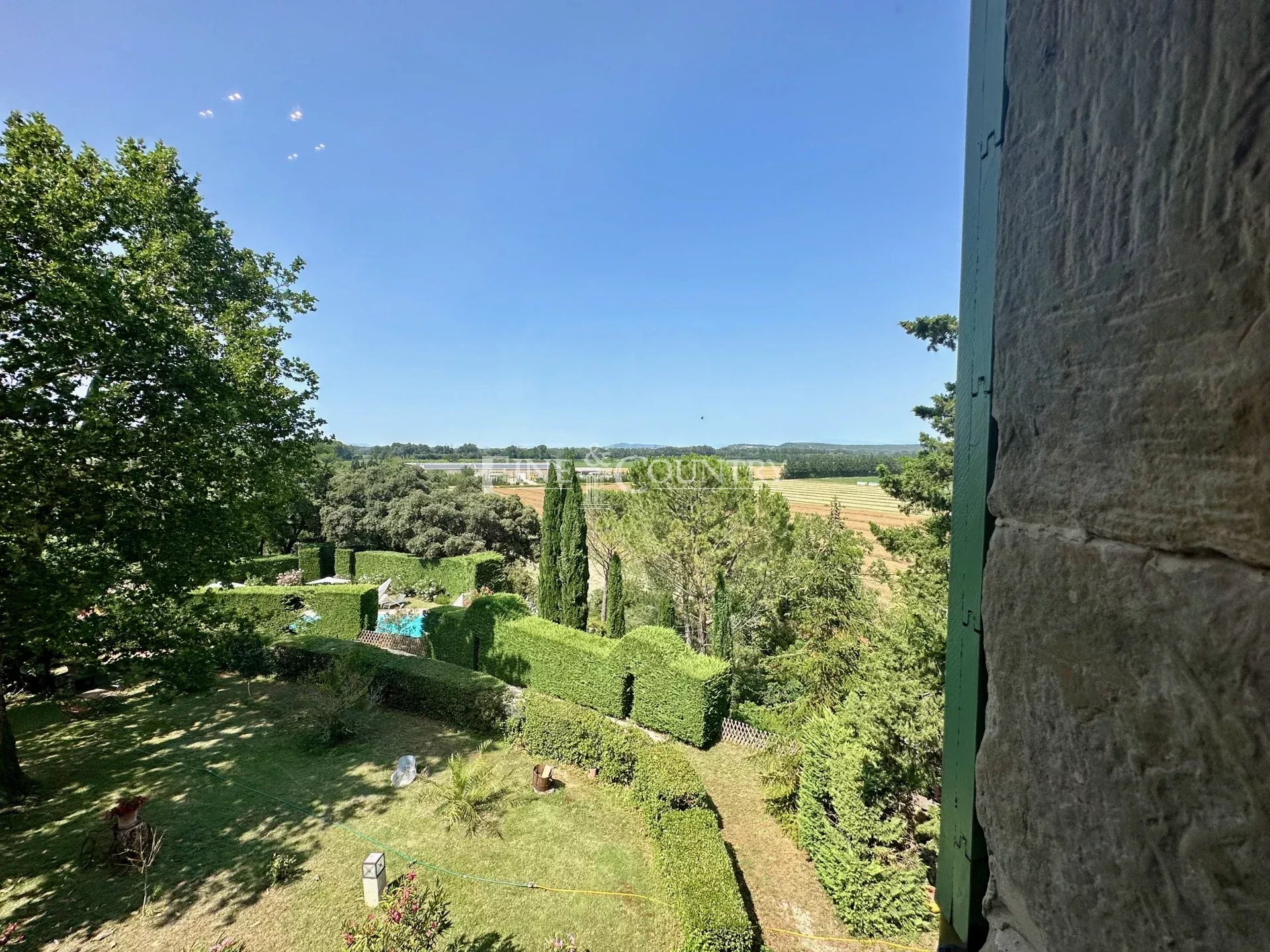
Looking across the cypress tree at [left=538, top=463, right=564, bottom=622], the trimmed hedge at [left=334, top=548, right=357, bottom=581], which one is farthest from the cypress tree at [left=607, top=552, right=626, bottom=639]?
the trimmed hedge at [left=334, top=548, right=357, bottom=581]

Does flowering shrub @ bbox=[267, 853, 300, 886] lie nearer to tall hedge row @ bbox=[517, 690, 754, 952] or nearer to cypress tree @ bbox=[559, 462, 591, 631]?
tall hedge row @ bbox=[517, 690, 754, 952]

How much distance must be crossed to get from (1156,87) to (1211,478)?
50cm

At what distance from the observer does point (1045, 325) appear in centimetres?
80

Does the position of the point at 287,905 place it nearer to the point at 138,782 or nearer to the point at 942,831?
the point at 138,782

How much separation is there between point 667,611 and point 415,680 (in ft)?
21.2

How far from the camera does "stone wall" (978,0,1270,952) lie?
1.76 feet

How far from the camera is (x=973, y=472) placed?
3.53ft

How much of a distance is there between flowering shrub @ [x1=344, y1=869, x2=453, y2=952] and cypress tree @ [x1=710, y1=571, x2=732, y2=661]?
25.8ft

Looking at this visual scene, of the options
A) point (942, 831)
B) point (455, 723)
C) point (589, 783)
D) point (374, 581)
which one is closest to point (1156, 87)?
point (942, 831)

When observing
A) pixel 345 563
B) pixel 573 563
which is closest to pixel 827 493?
pixel 573 563

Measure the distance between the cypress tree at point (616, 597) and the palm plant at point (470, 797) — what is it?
21.4 ft

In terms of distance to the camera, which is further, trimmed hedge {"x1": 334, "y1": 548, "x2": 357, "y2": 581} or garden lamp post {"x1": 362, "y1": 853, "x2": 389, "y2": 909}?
trimmed hedge {"x1": 334, "y1": 548, "x2": 357, "y2": 581}

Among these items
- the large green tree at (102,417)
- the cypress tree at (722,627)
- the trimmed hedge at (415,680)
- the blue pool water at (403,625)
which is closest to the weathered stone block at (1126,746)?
the large green tree at (102,417)

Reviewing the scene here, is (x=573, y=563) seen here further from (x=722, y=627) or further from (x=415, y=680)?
(x=415, y=680)
